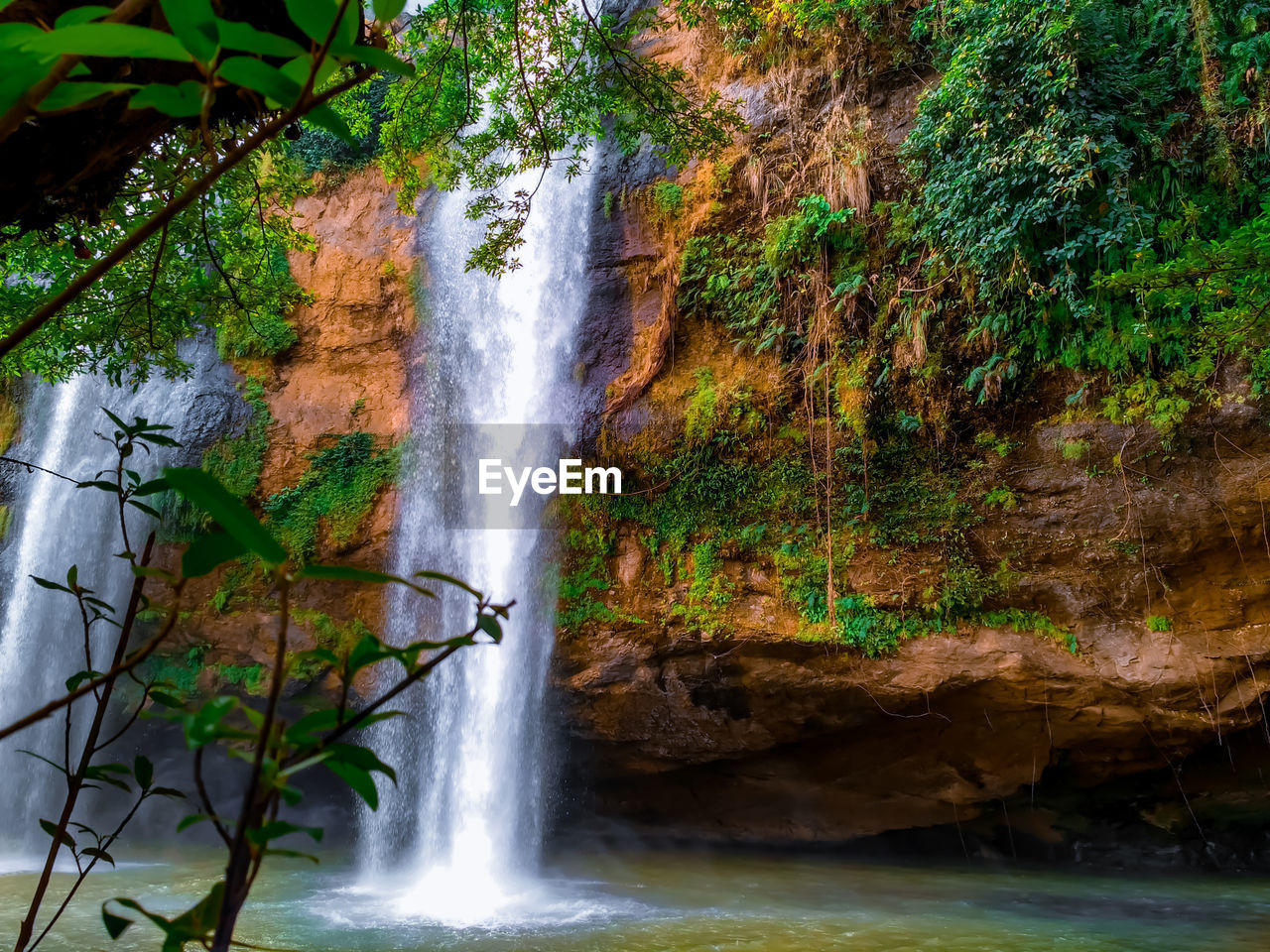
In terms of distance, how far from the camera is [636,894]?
6.14 m

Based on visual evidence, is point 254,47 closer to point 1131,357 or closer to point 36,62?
point 36,62

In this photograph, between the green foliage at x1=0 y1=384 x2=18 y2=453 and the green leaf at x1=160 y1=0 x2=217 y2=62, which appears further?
the green foliage at x1=0 y1=384 x2=18 y2=453

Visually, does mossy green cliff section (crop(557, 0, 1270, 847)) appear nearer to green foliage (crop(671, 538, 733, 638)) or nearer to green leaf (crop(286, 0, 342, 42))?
green foliage (crop(671, 538, 733, 638))

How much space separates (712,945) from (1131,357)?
5.62m

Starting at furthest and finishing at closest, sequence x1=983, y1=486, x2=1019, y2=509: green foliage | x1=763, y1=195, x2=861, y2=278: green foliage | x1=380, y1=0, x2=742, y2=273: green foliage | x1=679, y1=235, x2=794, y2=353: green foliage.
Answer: x1=679, y1=235, x2=794, y2=353: green foliage, x1=763, y1=195, x2=861, y2=278: green foliage, x1=983, y1=486, x2=1019, y2=509: green foliage, x1=380, y1=0, x2=742, y2=273: green foliage

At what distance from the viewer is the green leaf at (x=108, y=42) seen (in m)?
0.46

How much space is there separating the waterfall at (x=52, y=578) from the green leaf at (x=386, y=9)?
34.5 feet

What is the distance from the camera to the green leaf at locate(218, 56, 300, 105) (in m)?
0.53

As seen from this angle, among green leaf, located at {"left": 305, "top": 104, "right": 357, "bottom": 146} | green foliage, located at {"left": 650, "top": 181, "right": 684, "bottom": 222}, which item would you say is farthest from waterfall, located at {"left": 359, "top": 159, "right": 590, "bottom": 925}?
green leaf, located at {"left": 305, "top": 104, "right": 357, "bottom": 146}

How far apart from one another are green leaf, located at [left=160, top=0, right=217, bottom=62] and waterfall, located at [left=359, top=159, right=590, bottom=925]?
6123 millimetres

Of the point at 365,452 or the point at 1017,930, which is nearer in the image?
the point at 1017,930

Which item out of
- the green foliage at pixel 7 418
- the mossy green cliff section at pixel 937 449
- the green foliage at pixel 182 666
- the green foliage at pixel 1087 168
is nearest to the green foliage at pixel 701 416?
the mossy green cliff section at pixel 937 449

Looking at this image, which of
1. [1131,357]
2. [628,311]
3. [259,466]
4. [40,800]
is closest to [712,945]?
[1131,357]

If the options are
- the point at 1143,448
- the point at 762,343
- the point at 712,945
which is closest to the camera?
the point at 712,945
